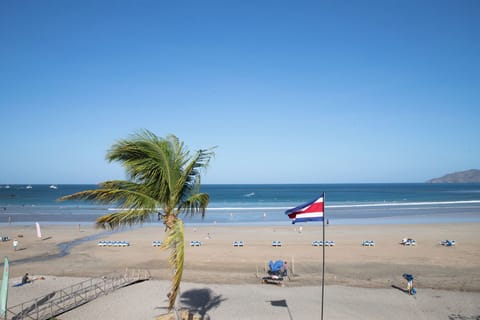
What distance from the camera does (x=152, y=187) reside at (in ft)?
25.3

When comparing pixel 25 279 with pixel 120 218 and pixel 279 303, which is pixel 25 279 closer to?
pixel 279 303

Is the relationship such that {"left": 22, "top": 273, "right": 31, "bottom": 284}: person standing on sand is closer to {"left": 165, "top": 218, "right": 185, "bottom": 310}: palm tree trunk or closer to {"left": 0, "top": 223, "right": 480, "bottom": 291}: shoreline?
{"left": 0, "top": 223, "right": 480, "bottom": 291}: shoreline

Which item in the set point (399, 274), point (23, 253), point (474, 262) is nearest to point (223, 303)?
point (399, 274)

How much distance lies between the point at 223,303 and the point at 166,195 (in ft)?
30.8

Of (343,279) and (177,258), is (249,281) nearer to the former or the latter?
(343,279)

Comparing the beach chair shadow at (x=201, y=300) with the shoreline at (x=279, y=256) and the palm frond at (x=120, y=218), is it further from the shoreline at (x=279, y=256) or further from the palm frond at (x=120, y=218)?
the palm frond at (x=120, y=218)

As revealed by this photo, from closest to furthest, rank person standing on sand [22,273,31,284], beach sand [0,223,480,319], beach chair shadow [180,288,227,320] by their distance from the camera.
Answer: beach chair shadow [180,288,227,320], beach sand [0,223,480,319], person standing on sand [22,273,31,284]

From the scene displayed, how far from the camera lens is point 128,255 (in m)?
26.5

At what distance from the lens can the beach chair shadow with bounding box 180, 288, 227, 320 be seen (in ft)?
47.0

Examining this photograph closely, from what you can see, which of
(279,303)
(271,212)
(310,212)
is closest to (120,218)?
(310,212)

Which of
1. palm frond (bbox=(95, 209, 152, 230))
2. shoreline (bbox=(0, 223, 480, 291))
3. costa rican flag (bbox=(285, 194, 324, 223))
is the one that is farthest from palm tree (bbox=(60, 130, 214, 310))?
shoreline (bbox=(0, 223, 480, 291))

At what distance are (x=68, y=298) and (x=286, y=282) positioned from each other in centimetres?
1059

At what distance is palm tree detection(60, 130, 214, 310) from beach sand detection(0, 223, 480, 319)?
7845mm

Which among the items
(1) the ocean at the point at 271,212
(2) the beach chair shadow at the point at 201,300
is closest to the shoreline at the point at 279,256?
(2) the beach chair shadow at the point at 201,300
